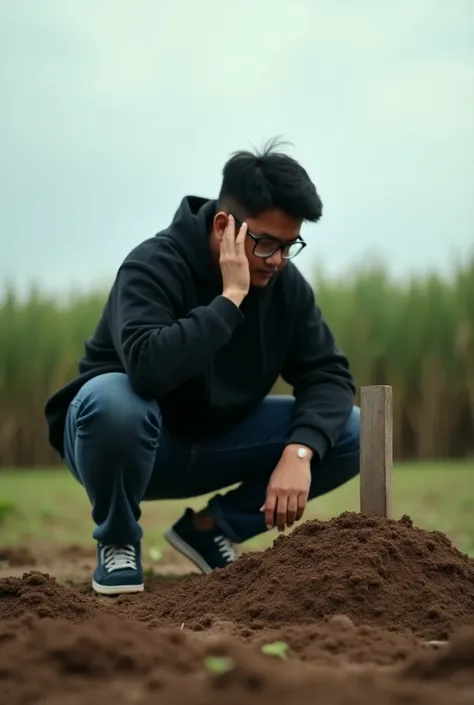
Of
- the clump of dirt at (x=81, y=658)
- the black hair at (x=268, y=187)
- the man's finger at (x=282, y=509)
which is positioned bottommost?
the clump of dirt at (x=81, y=658)

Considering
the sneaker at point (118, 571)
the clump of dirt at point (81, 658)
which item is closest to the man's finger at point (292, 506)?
the sneaker at point (118, 571)

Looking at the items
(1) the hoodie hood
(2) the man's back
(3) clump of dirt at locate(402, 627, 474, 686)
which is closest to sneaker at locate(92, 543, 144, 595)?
(2) the man's back

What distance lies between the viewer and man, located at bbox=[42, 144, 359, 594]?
3193 mm

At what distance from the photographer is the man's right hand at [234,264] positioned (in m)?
3.21

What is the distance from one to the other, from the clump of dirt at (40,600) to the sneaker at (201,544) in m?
1.11

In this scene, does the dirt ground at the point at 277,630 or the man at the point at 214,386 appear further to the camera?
the man at the point at 214,386

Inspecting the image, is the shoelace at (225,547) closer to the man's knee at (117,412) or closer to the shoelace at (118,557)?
the shoelace at (118,557)

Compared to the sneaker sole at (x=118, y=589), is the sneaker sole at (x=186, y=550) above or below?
above

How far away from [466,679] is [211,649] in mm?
418

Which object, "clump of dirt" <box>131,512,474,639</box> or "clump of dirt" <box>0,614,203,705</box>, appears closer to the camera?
"clump of dirt" <box>0,614,203,705</box>

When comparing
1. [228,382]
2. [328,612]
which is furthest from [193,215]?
[328,612]

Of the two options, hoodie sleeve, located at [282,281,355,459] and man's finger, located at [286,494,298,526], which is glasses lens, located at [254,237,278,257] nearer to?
hoodie sleeve, located at [282,281,355,459]

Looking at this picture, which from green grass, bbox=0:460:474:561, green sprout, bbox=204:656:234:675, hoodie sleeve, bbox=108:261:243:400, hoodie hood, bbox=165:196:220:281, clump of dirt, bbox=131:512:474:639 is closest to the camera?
green sprout, bbox=204:656:234:675

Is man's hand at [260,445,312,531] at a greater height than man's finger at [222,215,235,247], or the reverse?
man's finger at [222,215,235,247]
